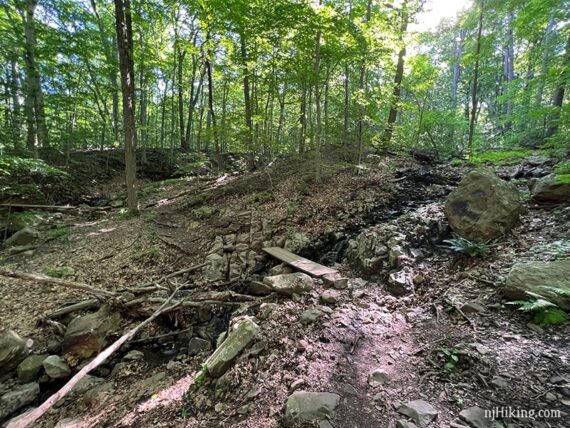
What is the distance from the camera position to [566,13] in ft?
24.1

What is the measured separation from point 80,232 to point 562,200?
12095 mm

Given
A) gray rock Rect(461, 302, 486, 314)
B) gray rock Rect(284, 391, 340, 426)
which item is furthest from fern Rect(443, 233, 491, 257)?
gray rock Rect(284, 391, 340, 426)

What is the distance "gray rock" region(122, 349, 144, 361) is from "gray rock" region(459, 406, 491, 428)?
4.48m

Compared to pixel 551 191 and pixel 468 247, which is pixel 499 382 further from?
pixel 551 191

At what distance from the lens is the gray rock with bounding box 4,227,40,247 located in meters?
7.45

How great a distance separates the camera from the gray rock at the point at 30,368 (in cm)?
413

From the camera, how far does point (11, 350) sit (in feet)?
14.0

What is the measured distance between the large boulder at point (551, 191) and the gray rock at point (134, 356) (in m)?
7.95

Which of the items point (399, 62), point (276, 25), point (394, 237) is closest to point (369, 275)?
point (394, 237)

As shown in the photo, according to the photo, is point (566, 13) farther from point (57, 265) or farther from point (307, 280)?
point (57, 265)

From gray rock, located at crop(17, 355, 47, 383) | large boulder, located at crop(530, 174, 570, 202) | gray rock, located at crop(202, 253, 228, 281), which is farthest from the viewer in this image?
gray rock, located at crop(202, 253, 228, 281)

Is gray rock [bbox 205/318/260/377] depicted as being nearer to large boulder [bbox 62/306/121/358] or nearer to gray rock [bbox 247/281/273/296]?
gray rock [bbox 247/281/273/296]

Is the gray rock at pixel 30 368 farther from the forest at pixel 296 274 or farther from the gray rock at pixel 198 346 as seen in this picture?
the gray rock at pixel 198 346

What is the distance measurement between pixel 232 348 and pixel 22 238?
26.6 feet
